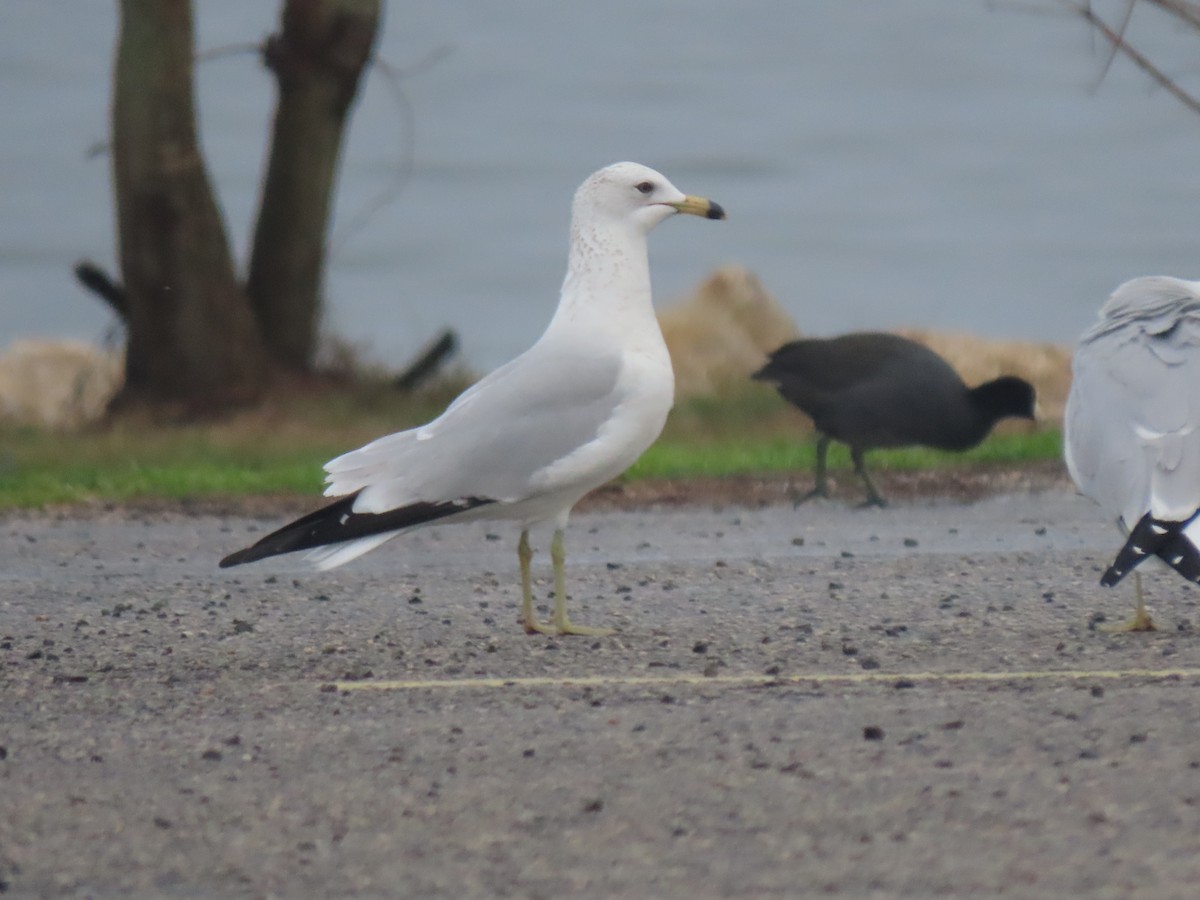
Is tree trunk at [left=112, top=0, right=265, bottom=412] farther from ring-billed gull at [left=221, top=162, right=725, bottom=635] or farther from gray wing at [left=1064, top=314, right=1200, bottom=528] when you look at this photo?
gray wing at [left=1064, top=314, right=1200, bottom=528]

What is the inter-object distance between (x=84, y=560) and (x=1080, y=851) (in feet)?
21.3

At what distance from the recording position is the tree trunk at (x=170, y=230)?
1545 cm

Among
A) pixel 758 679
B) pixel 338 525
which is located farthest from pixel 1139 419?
pixel 338 525

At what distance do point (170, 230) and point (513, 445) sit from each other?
901 centimetres

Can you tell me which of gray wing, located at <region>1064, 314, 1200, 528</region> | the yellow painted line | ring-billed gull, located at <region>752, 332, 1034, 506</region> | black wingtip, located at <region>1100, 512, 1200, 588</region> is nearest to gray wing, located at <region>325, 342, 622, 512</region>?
the yellow painted line

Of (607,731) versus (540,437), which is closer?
(607,731)

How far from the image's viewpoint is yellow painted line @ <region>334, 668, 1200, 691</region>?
6426 mm

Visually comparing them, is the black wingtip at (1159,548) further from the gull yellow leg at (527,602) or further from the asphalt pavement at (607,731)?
the gull yellow leg at (527,602)

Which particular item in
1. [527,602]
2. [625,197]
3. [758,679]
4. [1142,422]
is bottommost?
[527,602]

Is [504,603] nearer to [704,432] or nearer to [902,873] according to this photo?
[902,873]

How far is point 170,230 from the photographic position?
1548 centimetres

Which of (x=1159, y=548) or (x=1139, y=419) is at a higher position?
(x=1139, y=419)

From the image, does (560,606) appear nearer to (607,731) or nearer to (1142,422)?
(607,731)

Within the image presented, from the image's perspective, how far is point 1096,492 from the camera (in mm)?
7031
